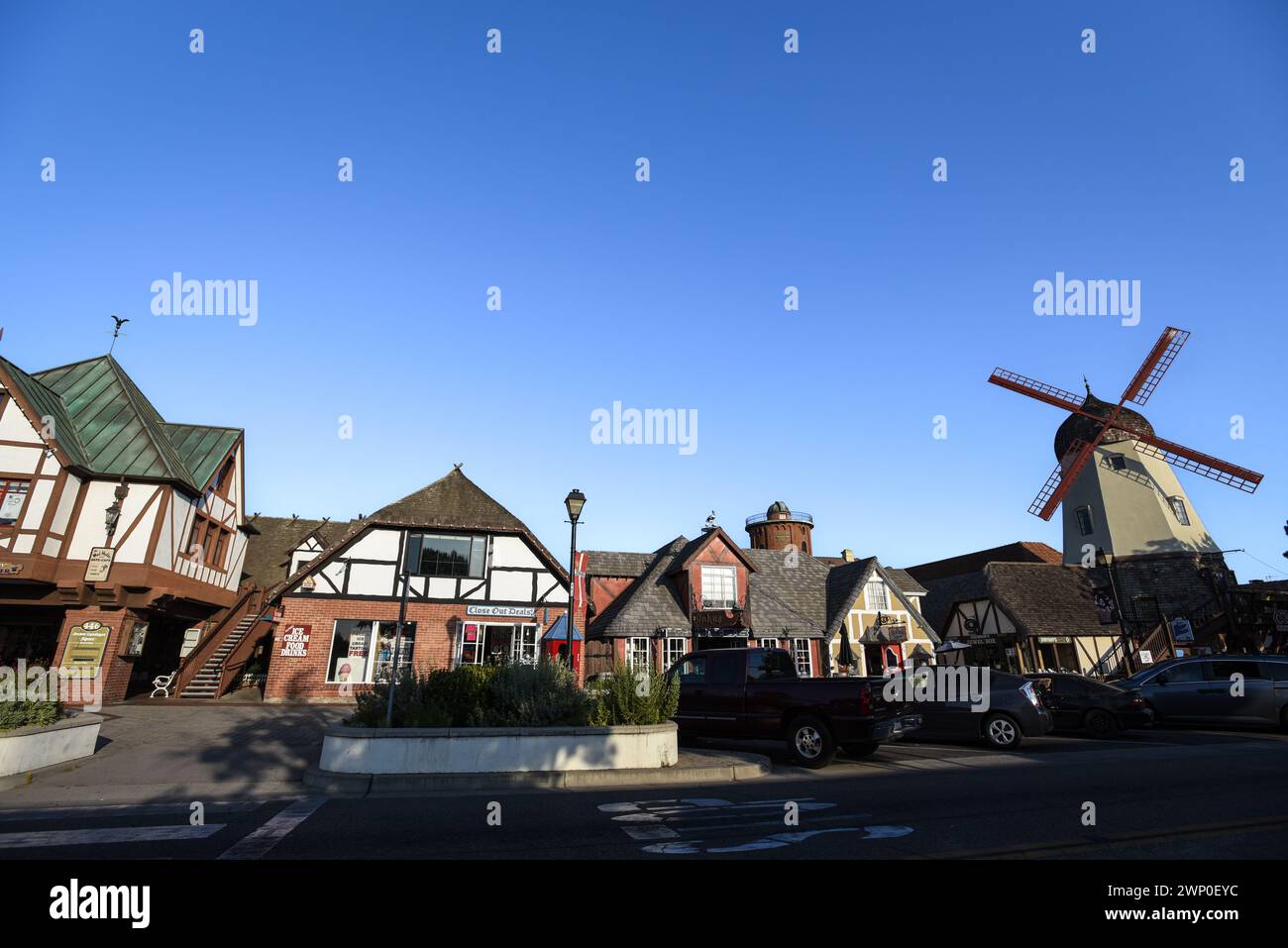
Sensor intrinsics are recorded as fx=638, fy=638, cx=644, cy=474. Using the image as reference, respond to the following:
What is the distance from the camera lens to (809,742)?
10852 mm

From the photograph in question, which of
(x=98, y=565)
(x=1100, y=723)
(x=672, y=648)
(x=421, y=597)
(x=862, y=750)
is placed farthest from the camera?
(x=672, y=648)

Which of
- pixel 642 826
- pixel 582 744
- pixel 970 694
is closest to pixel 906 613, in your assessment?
pixel 970 694

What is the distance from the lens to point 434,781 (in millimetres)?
8516

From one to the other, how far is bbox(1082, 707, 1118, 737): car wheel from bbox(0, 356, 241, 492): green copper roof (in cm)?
2733

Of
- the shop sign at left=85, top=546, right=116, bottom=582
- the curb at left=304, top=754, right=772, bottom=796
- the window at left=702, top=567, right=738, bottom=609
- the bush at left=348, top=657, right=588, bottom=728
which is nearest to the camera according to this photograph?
the curb at left=304, top=754, right=772, bottom=796

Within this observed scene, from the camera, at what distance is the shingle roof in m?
30.9

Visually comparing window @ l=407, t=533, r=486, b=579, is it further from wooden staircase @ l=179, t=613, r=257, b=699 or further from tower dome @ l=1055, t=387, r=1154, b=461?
tower dome @ l=1055, t=387, r=1154, b=461

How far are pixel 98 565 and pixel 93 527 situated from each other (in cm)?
163

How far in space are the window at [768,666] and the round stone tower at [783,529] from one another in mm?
40735

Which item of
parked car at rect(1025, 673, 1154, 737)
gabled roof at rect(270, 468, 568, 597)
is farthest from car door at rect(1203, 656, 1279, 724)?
gabled roof at rect(270, 468, 568, 597)

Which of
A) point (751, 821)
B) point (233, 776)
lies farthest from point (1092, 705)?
point (233, 776)

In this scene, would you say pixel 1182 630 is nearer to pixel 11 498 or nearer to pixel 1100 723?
pixel 1100 723
